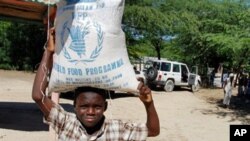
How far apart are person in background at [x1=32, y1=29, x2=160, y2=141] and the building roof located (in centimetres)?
572

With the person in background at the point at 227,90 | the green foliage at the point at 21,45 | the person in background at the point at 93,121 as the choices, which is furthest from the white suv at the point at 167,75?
the person in background at the point at 93,121

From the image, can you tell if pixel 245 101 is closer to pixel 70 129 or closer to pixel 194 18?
pixel 194 18

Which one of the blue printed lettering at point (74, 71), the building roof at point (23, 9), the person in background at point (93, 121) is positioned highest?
the building roof at point (23, 9)

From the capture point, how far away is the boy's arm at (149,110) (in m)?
2.26

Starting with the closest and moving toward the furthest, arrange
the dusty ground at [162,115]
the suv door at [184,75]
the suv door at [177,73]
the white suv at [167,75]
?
the dusty ground at [162,115]
the white suv at [167,75]
the suv door at [177,73]
the suv door at [184,75]

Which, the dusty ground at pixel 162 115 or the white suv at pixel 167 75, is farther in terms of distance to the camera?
the white suv at pixel 167 75

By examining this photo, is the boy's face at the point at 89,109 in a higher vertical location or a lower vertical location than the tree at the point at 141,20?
lower

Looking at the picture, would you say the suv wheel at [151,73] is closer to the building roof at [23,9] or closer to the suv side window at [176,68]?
the suv side window at [176,68]

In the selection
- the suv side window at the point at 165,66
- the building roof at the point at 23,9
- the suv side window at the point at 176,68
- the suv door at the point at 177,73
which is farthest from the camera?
the suv side window at the point at 176,68

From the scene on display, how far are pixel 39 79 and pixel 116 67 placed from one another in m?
0.44

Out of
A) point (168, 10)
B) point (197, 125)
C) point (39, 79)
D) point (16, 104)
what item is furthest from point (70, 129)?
point (168, 10)

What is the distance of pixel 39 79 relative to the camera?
245 cm

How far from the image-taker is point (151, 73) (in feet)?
72.2

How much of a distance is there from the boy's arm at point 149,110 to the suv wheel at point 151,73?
19.5 meters
